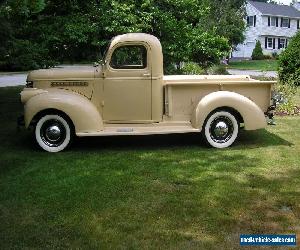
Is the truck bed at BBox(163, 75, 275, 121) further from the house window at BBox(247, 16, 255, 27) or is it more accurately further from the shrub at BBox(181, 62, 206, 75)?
the house window at BBox(247, 16, 255, 27)

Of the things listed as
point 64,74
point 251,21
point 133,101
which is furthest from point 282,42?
point 64,74

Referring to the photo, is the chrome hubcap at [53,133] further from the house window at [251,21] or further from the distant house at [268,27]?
the house window at [251,21]

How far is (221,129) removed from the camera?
8.09m

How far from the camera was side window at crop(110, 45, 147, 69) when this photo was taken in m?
7.95

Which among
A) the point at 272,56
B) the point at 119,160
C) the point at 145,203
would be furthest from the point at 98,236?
the point at 272,56

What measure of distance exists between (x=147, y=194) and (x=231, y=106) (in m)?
2.94

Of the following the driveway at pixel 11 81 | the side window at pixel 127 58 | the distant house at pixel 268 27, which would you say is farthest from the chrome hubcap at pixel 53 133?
the distant house at pixel 268 27

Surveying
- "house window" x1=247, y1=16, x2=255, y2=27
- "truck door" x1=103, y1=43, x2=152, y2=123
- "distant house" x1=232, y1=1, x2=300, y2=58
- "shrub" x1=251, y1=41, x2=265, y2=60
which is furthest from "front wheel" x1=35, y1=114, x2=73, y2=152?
"house window" x1=247, y1=16, x2=255, y2=27

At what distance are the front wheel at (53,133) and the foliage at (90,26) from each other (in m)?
3.27

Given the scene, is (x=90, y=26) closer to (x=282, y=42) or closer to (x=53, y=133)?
(x=53, y=133)

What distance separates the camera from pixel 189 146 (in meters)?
8.27

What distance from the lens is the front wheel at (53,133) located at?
7785 mm

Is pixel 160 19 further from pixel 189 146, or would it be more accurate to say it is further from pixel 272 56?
pixel 272 56

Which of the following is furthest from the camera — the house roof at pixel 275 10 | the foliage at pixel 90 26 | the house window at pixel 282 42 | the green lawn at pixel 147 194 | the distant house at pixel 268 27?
the house window at pixel 282 42
